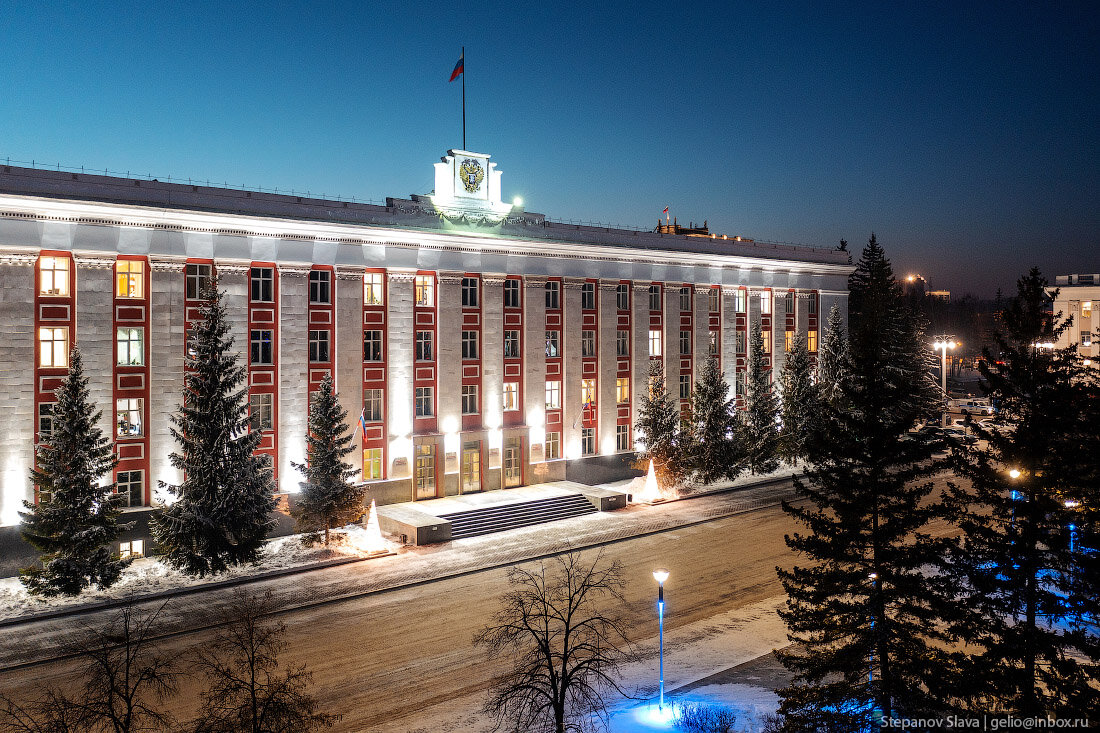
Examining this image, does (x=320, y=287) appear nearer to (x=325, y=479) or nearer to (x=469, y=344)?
(x=469, y=344)

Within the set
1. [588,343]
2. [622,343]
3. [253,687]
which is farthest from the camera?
[622,343]

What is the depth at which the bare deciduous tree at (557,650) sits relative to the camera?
15.8 m

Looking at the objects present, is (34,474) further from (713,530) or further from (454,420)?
(713,530)

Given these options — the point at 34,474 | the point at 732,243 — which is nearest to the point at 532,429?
the point at 732,243

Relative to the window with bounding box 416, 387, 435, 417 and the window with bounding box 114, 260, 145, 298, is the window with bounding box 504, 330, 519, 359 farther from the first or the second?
the window with bounding box 114, 260, 145, 298

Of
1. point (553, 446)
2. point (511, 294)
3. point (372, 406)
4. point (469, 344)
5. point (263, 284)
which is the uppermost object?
point (511, 294)

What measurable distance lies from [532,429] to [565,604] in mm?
18604

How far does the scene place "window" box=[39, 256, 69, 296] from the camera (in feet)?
97.3

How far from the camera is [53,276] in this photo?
2992cm

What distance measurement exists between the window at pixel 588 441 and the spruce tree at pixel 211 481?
2047 cm

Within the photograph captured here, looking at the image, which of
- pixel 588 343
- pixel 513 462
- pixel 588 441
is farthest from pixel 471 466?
pixel 588 343

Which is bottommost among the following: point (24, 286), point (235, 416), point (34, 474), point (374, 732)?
point (374, 732)

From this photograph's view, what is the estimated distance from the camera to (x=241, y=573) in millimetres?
28703

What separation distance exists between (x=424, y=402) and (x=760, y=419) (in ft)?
70.1
